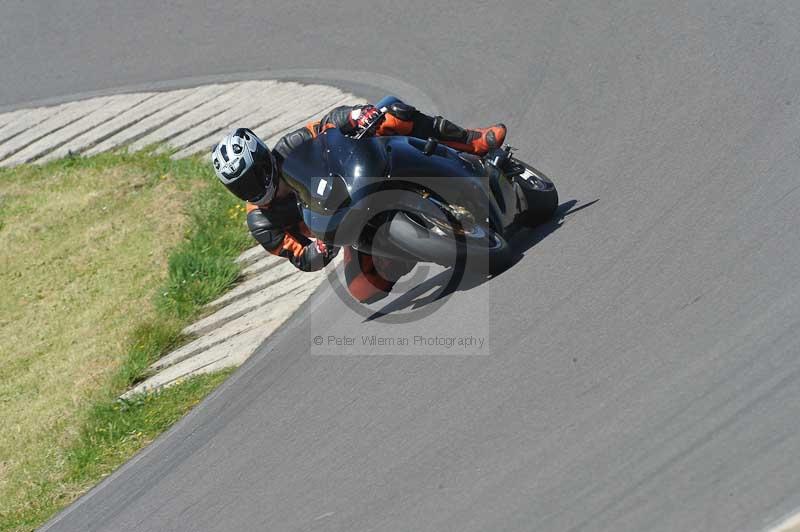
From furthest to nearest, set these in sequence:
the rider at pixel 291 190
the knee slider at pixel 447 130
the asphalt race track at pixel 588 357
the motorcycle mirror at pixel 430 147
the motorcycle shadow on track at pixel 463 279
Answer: the knee slider at pixel 447 130 → the rider at pixel 291 190 → the motorcycle shadow on track at pixel 463 279 → the motorcycle mirror at pixel 430 147 → the asphalt race track at pixel 588 357

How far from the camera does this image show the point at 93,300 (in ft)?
33.2

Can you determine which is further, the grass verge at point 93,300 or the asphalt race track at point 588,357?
the grass verge at point 93,300

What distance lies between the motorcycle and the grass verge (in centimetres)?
181

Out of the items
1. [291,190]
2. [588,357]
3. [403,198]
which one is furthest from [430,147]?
[588,357]

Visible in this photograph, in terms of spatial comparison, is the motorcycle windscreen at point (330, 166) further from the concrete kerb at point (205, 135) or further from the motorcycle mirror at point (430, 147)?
the concrete kerb at point (205, 135)

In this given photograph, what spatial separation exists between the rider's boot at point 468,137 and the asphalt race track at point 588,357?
0.72 m

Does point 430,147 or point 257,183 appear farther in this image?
point 257,183

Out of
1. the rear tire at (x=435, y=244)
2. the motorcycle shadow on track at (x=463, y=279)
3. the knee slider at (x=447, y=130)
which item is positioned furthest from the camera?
the knee slider at (x=447, y=130)

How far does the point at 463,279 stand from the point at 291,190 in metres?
1.44

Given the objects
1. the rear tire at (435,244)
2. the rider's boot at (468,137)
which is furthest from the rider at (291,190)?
the rear tire at (435,244)

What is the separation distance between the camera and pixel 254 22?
1309cm

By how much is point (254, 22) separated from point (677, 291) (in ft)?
27.5

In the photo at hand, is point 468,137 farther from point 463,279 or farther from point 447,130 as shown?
point 463,279

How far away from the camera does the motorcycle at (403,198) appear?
6.72 metres
